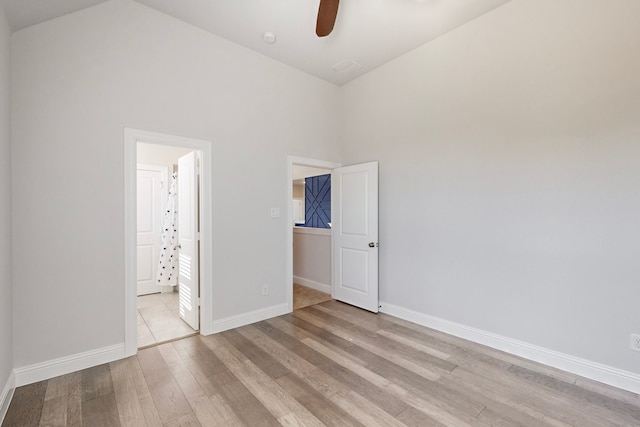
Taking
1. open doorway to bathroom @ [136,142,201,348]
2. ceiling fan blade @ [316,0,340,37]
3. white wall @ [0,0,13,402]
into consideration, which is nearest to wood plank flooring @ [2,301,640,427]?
white wall @ [0,0,13,402]

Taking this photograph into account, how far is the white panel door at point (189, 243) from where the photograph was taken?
3.32 m

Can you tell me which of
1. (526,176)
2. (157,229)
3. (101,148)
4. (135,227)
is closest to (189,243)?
(135,227)

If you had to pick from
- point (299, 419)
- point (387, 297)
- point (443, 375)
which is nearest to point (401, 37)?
point (387, 297)

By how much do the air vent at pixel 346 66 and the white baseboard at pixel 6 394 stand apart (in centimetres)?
449

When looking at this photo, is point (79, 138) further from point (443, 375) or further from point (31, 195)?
point (443, 375)

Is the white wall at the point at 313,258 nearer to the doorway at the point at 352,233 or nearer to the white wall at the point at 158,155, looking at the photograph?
the doorway at the point at 352,233

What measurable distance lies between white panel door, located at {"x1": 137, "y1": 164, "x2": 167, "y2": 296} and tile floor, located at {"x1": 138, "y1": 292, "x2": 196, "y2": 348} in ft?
1.09

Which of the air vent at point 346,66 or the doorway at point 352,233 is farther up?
the air vent at point 346,66

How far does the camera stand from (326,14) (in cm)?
219

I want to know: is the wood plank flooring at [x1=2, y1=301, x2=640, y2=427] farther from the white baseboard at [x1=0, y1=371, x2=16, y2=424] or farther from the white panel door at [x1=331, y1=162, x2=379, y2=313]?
the white panel door at [x1=331, y1=162, x2=379, y2=313]

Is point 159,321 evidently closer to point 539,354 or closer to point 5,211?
point 5,211

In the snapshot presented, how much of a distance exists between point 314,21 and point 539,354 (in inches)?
154

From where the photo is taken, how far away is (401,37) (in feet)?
10.9

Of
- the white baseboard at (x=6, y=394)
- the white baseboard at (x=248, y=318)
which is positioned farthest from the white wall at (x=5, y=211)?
the white baseboard at (x=248, y=318)
